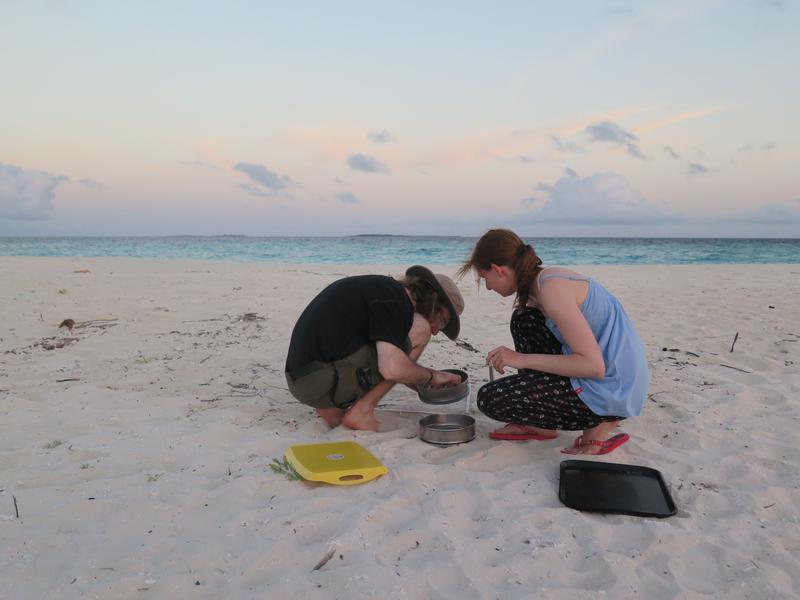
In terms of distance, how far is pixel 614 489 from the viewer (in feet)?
8.24

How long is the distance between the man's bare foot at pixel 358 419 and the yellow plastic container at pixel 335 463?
36 centimetres

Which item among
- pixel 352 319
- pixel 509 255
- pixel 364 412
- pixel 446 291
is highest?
pixel 509 255

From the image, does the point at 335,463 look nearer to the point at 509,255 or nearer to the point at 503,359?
the point at 503,359

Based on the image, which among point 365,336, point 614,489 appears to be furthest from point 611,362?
point 365,336

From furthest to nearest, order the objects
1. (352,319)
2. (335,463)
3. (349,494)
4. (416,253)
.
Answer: (416,253) < (352,319) < (335,463) < (349,494)

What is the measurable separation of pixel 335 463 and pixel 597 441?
1.33 meters

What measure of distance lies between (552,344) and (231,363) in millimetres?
2751

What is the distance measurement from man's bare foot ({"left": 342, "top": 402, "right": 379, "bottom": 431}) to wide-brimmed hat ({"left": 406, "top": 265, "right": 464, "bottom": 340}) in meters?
0.65

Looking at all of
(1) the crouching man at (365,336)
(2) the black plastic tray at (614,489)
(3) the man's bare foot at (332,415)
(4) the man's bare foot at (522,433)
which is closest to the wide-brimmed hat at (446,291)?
(1) the crouching man at (365,336)

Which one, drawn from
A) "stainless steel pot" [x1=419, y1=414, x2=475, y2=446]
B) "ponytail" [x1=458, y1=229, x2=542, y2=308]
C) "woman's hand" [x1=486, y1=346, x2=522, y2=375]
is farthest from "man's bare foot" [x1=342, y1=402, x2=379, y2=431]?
"ponytail" [x1=458, y1=229, x2=542, y2=308]

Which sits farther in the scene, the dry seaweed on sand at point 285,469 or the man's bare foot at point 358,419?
the man's bare foot at point 358,419

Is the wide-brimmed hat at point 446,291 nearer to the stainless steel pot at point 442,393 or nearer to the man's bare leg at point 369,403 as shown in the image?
the man's bare leg at point 369,403

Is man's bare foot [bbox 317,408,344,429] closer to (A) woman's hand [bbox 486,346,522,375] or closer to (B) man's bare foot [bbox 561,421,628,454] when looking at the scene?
(A) woman's hand [bbox 486,346,522,375]

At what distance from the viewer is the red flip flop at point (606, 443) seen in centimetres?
295
